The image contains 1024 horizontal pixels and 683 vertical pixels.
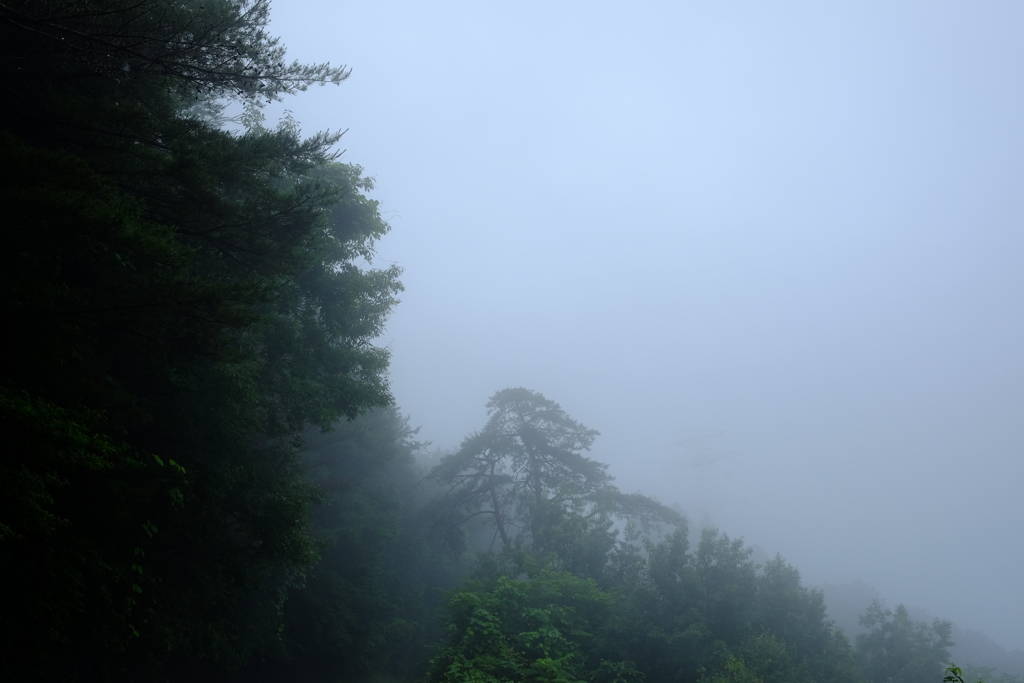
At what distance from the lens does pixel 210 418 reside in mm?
8000

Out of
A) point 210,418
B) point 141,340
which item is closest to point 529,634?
point 210,418

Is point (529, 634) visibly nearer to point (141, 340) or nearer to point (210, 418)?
point (210, 418)

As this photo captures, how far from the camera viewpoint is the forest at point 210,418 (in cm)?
443

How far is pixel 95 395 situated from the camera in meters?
5.48

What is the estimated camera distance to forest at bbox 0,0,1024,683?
14.5 feet

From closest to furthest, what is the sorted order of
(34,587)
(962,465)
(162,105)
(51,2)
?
(34,587) → (51,2) → (162,105) → (962,465)

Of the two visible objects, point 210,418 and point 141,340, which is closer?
point 141,340

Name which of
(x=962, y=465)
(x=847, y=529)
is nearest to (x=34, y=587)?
(x=847, y=529)

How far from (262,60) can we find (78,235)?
5.03 meters

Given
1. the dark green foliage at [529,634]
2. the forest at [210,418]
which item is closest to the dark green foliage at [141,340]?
the forest at [210,418]

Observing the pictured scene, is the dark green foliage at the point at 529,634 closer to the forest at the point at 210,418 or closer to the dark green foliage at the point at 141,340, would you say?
the forest at the point at 210,418

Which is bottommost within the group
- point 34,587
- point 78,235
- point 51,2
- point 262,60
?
point 34,587

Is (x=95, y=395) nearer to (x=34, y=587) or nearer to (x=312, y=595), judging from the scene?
(x=34, y=587)

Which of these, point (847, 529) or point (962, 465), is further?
point (962, 465)
